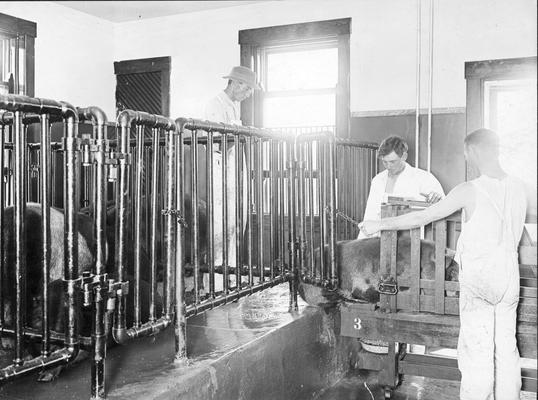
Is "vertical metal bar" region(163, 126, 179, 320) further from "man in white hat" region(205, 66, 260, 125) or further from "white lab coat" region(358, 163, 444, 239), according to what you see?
"man in white hat" region(205, 66, 260, 125)

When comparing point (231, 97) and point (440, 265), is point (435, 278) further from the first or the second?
point (231, 97)

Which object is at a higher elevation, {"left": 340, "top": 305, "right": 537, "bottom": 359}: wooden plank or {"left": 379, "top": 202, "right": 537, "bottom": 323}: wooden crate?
{"left": 379, "top": 202, "right": 537, "bottom": 323}: wooden crate

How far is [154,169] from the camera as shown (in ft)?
8.05

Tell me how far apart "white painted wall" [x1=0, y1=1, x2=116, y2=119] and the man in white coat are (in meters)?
4.37

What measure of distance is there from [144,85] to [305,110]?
2409mm

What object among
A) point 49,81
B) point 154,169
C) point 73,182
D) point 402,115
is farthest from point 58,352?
point 49,81

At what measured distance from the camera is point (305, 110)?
694cm

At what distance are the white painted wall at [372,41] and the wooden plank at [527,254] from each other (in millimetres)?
2832

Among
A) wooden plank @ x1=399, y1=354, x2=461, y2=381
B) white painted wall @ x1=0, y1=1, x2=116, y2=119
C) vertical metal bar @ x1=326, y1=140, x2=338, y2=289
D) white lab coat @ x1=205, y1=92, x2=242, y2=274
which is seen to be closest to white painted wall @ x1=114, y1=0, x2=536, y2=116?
white painted wall @ x1=0, y1=1, x2=116, y2=119

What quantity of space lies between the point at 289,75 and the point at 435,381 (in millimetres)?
4114

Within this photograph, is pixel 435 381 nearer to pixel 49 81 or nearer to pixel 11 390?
→ pixel 11 390

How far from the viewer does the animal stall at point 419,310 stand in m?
3.12

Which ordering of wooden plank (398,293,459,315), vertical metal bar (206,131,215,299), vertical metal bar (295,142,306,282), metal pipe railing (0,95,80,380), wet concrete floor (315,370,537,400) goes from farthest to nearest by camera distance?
wet concrete floor (315,370,537,400)
vertical metal bar (295,142,306,282)
wooden plank (398,293,459,315)
vertical metal bar (206,131,215,299)
metal pipe railing (0,95,80,380)

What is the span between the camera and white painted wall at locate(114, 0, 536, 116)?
6.08 m
